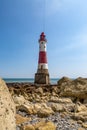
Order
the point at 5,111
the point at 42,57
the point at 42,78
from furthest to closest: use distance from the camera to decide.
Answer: the point at 42,57
the point at 42,78
the point at 5,111

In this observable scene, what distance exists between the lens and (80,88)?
13.3m

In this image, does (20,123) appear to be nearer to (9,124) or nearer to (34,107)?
(34,107)

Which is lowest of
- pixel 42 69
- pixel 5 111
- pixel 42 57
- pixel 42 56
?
pixel 5 111

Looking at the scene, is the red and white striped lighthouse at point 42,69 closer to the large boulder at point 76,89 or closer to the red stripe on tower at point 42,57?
the red stripe on tower at point 42,57

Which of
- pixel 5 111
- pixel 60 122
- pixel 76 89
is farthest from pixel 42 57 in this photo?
pixel 5 111

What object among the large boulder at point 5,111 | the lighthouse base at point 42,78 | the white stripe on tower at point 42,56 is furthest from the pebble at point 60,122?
the white stripe on tower at point 42,56

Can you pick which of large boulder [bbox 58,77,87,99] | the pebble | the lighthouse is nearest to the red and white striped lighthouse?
the lighthouse

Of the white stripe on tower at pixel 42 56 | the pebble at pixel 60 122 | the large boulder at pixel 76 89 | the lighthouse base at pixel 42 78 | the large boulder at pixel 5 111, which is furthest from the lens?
the white stripe on tower at pixel 42 56

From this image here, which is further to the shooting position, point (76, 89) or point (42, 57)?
point (42, 57)

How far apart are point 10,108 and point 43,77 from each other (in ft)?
73.0

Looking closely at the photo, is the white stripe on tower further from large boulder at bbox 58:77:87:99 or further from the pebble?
the pebble

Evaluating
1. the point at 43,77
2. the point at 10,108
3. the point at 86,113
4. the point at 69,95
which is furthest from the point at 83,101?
the point at 43,77

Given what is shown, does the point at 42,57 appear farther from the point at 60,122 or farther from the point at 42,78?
the point at 60,122

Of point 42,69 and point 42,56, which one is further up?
point 42,56
